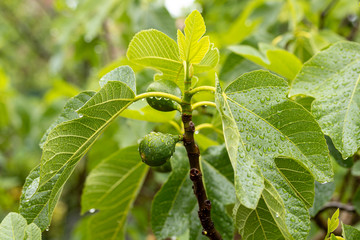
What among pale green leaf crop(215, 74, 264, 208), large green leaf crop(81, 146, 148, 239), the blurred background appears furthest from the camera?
the blurred background

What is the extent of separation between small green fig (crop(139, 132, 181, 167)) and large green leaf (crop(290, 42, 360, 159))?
0.28m

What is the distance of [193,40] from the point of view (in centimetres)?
63

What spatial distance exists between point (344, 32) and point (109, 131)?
1.41m

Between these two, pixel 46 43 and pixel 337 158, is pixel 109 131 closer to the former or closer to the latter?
pixel 337 158

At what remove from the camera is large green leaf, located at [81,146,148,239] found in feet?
3.10

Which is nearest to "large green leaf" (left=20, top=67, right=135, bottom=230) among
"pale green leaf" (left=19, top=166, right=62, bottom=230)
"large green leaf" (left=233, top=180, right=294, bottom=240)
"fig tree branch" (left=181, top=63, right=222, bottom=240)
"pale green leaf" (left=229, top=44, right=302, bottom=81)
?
"pale green leaf" (left=19, top=166, right=62, bottom=230)

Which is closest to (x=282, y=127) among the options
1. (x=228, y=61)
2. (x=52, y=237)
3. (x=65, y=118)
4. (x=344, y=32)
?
(x=65, y=118)

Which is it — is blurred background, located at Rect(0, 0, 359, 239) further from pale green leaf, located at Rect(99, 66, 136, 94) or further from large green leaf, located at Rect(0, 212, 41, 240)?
large green leaf, located at Rect(0, 212, 41, 240)

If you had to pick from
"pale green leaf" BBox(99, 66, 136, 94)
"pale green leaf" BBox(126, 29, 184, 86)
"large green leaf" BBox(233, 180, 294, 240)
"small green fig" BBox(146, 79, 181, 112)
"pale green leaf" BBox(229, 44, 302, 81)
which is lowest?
"large green leaf" BBox(233, 180, 294, 240)

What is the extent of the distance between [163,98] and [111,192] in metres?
0.42

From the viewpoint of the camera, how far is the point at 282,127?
24.3 inches

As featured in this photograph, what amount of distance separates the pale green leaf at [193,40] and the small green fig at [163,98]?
0.19 ft

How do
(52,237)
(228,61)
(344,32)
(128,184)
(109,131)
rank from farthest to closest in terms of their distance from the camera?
1. (52,237)
2. (344,32)
3. (109,131)
4. (228,61)
5. (128,184)

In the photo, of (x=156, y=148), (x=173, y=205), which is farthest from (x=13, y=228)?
(x=173, y=205)
